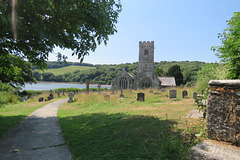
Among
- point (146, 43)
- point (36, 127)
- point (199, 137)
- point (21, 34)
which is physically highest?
point (146, 43)

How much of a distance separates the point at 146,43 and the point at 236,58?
34.5 meters

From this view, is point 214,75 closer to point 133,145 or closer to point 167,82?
point 133,145

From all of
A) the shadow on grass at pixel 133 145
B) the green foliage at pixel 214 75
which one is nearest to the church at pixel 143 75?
the green foliage at pixel 214 75

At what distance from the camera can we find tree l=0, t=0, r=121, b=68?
15.0 feet

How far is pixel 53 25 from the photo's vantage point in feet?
17.0

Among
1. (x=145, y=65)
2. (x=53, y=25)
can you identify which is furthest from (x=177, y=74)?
(x=53, y=25)

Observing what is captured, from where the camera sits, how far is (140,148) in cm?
318

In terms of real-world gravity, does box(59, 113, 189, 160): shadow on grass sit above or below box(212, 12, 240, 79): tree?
below

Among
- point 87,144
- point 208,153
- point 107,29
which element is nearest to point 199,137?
point 208,153

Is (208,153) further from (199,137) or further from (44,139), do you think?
(44,139)

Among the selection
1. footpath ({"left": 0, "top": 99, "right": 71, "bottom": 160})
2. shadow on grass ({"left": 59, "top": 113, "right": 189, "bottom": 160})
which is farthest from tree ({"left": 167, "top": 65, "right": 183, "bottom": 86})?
shadow on grass ({"left": 59, "top": 113, "right": 189, "bottom": 160})

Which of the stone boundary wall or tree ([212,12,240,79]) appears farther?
tree ([212,12,240,79])

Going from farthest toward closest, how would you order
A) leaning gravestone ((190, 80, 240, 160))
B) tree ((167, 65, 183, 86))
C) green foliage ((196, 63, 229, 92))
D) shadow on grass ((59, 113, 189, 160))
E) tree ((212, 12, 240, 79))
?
tree ((167, 65, 183, 86)), green foliage ((196, 63, 229, 92)), tree ((212, 12, 240, 79)), shadow on grass ((59, 113, 189, 160)), leaning gravestone ((190, 80, 240, 160))

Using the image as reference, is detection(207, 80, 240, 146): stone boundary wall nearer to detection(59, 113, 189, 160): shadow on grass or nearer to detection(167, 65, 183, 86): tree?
detection(59, 113, 189, 160): shadow on grass
